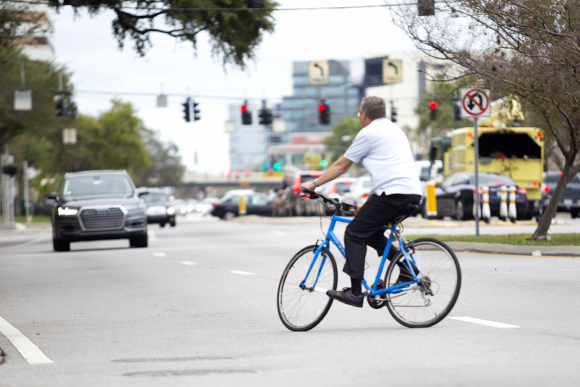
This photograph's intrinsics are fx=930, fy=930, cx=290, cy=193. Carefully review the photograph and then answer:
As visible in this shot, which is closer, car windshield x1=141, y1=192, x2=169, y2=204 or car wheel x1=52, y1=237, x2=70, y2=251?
car wheel x1=52, y1=237, x2=70, y2=251

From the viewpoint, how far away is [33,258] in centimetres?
1881

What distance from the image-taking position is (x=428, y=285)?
282 inches

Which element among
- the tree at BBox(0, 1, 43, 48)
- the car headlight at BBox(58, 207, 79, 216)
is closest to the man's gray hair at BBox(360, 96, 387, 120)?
the car headlight at BBox(58, 207, 79, 216)

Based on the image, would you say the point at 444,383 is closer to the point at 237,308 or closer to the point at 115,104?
the point at 237,308

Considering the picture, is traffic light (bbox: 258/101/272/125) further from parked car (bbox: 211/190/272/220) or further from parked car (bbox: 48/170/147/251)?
parked car (bbox: 48/170/147/251)

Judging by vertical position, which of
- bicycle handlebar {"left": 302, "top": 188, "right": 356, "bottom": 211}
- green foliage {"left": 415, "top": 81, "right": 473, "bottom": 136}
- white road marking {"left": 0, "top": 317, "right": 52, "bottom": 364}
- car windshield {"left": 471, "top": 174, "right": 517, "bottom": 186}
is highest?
green foliage {"left": 415, "top": 81, "right": 473, "bottom": 136}

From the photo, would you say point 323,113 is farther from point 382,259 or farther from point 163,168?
point 163,168

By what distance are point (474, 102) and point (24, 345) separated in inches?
465

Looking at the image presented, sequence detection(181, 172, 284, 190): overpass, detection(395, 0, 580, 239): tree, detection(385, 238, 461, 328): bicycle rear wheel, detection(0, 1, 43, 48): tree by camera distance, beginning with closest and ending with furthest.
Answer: detection(385, 238, 461, 328): bicycle rear wheel < detection(395, 0, 580, 239): tree < detection(0, 1, 43, 48): tree < detection(181, 172, 284, 190): overpass

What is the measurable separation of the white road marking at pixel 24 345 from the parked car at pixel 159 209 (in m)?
30.8

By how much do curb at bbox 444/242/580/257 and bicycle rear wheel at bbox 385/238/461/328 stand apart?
297 inches

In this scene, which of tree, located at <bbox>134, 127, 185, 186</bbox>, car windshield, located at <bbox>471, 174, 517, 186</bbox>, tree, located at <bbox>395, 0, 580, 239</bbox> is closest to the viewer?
tree, located at <bbox>395, 0, 580, 239</bbox>

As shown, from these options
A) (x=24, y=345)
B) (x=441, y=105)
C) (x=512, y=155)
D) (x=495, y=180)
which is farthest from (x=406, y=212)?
(x=512, y=155)

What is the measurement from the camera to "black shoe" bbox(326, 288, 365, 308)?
Result: 7340 mm
